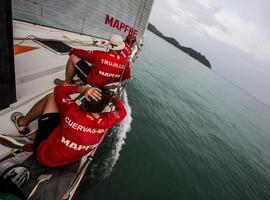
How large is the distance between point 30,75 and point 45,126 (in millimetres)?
1968

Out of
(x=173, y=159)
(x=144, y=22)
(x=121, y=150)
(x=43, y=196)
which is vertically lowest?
(x=173, y=159)

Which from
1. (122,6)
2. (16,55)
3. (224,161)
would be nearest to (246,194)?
(224,161)

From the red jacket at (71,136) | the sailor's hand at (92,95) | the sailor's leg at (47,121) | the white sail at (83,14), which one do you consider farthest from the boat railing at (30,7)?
the sailor's hand at (92,95)

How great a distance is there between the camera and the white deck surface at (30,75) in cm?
257

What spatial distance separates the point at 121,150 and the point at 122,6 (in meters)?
7.33

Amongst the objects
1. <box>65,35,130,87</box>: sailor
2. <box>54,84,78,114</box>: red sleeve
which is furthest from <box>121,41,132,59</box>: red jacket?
<box>54,84,78,114</box>: red sleeve

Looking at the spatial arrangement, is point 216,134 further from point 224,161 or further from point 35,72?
point 35,72

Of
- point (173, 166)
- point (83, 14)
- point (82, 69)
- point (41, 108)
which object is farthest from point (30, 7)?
point (173, 166)

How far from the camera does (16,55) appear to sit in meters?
3.97

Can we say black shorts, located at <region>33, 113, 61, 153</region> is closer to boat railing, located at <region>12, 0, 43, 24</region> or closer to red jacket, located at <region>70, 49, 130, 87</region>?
red jacket, located at <region>70, 49, 130, 87</region>

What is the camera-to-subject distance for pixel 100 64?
131 inches

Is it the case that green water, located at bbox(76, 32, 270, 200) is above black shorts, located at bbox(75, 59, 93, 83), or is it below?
below

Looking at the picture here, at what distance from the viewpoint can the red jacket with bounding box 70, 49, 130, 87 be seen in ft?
10.7

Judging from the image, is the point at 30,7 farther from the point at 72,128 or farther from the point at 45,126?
the point at 72,128
